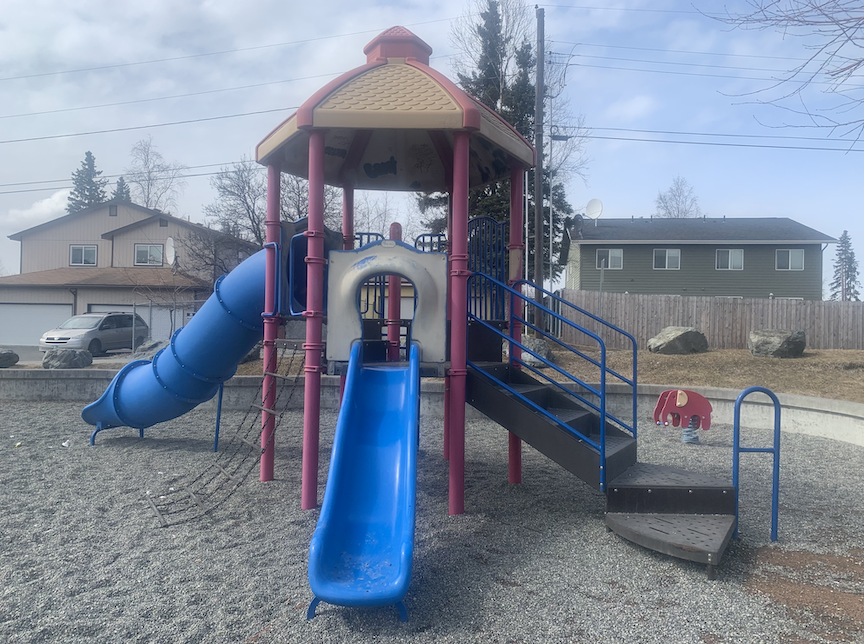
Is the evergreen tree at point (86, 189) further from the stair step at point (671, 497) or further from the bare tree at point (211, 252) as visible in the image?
the stair step at point (671, 497)

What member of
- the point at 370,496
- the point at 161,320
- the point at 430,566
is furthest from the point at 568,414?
the point at 161,320

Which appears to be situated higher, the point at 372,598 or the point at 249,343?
the point at 249,343

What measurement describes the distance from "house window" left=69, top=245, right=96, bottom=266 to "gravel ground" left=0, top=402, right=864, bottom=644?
2924 centimetres

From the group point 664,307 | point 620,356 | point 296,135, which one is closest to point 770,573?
point 296,135

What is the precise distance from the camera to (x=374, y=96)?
5.24 m

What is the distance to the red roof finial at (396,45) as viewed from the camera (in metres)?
5.91

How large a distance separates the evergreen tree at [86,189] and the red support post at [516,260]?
241 ft

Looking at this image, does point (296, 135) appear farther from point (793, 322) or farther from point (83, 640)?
point (793, 322)

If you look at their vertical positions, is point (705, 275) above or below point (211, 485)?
above

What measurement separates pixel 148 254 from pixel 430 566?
100 feet

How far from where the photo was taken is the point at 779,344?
15000 mm

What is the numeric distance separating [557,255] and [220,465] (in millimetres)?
22186

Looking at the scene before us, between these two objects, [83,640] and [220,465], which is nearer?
[83,640]

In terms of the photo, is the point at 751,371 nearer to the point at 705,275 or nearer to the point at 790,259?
the point at 705,275
